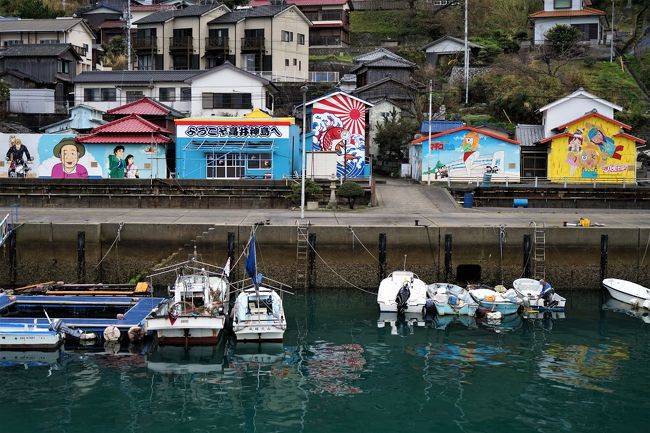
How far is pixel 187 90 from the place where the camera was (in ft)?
198

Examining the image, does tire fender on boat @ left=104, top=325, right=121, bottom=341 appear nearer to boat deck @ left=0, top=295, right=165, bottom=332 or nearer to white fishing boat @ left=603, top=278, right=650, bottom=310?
boat deck @ left=0, top=295, right=165, bottom=332

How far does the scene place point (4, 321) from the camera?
25.8 meters

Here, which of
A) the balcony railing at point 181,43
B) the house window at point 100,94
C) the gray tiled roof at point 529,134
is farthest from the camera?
the balcony railing at point 181,43

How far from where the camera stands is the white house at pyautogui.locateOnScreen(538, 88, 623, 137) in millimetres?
49469

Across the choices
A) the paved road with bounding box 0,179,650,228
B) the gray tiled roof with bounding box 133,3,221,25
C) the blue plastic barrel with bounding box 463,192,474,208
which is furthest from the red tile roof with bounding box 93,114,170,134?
the gray tiled roof with bounding box 133,3,221,25

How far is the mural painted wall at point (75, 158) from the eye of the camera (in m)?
48.0

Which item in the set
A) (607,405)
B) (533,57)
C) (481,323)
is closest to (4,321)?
(481,323)

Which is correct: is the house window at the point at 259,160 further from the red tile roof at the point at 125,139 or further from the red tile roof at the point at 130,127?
the red tile roof at the point at 130,127

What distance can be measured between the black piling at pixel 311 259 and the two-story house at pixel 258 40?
39.7 metres

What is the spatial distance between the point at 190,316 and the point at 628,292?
18348mm

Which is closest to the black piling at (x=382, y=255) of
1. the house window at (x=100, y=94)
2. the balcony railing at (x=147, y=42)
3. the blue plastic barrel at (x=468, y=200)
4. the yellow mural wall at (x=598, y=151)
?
the blue plastic barrel at (x=468, y=200)

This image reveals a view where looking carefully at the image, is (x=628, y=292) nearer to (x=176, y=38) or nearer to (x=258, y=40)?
(x=258, y=40)

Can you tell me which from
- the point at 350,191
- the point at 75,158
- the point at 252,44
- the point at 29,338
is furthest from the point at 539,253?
the point at 252,44

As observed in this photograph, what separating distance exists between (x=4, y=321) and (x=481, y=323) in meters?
17.6
